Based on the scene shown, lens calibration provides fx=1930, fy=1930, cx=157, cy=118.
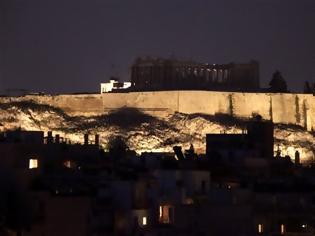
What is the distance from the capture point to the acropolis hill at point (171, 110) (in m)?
93.9

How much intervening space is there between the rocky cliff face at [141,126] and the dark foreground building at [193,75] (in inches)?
372

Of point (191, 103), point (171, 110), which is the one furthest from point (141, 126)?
point (191, 103)

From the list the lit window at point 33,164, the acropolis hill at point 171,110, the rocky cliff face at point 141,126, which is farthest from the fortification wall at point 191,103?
the lit window at point 33,164

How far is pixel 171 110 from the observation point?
10075cm

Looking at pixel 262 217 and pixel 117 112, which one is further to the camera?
pixel 117 112

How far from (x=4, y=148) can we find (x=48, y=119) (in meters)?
59.8

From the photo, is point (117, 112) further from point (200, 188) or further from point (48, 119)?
point (200, 188)

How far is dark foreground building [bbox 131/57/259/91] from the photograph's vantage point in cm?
11050

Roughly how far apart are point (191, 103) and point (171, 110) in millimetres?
1109

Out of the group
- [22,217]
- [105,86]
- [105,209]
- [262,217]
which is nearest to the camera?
[22,217]

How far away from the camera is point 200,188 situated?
4141 cm

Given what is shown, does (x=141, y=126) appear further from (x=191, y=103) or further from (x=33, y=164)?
(x=33, y=164)

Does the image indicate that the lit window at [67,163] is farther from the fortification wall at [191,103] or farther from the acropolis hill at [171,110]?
the fortification wall at [191,103]

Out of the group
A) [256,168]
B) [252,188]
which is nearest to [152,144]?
[256,168]
